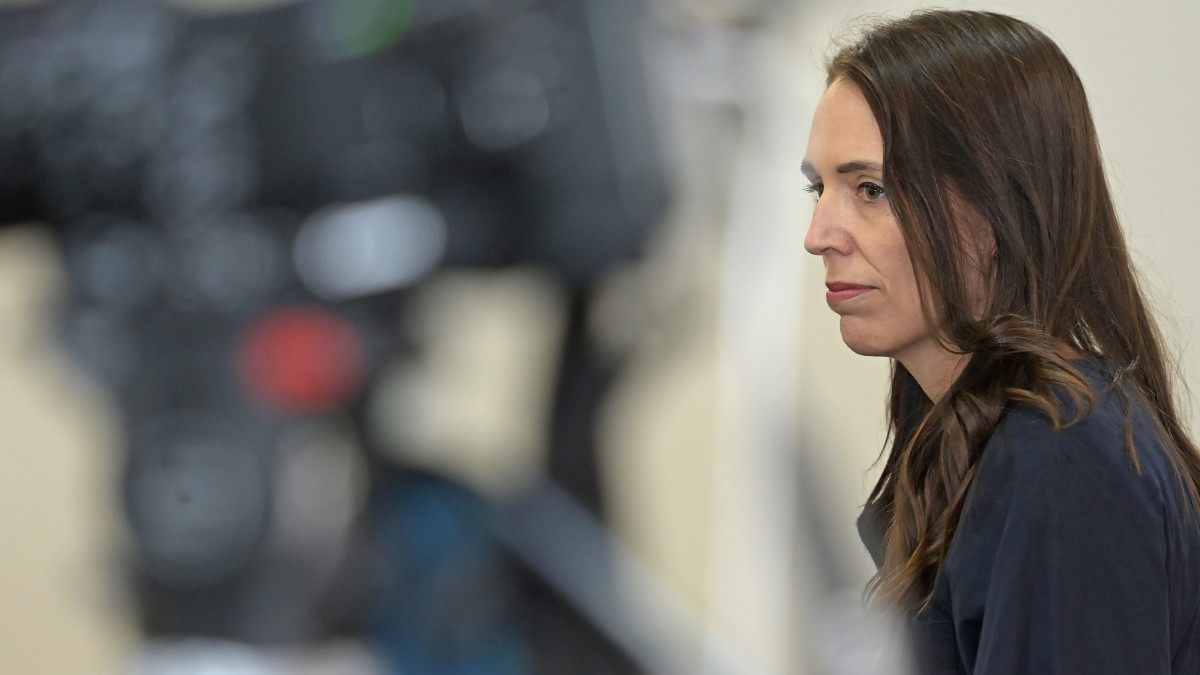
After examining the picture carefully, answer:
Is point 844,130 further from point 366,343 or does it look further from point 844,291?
point 366,343

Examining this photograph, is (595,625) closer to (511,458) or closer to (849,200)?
(511,458)

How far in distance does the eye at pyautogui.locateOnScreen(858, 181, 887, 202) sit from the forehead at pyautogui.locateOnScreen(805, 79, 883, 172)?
0.05 ft

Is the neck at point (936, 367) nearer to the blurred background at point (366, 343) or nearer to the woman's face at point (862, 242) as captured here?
the woman's face at point (862, 242)

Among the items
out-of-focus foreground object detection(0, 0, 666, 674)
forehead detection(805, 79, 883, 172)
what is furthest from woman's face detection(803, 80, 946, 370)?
out-of-focus foreground object detection(0, 0, 666, 674)

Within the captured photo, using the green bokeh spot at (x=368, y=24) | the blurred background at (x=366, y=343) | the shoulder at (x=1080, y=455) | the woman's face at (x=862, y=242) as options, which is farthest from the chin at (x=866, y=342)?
the green bokeh spot at (x=368, y=24)

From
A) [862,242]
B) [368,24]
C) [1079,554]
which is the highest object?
[368,24]

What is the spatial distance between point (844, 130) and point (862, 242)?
0.18 feet

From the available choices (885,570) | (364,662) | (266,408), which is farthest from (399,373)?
(885,570)

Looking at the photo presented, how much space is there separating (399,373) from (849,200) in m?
0.48

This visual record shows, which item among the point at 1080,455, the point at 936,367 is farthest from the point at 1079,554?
the point at 936,367

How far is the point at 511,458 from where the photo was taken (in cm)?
95

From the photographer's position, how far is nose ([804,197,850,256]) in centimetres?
55

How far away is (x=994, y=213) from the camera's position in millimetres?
510

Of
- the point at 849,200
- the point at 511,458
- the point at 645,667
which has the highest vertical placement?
the point at 849,200
